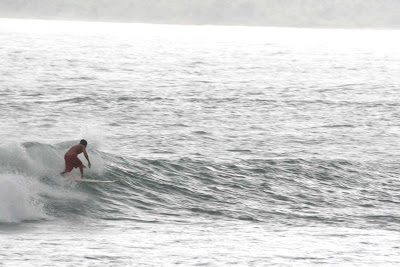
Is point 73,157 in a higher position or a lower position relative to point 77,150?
lower

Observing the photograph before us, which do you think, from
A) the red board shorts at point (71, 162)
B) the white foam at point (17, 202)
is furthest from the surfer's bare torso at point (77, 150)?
the white foam at point (17, 202)

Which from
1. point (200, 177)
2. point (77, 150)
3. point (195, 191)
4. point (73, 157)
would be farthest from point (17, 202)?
point (200, 177)

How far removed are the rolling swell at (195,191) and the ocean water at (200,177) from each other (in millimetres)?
75

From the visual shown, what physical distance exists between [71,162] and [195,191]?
576cm

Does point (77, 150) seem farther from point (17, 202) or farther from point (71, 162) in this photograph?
point (17, 202)

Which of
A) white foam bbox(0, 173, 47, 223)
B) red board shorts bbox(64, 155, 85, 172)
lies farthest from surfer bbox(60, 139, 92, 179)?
white foam bbox(0, 173, 47, 223)

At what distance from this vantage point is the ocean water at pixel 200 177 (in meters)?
23.8

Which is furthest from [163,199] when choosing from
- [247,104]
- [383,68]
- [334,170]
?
[383,68]

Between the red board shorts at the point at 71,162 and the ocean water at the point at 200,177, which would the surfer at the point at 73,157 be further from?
the ocean water at the point at 200,177

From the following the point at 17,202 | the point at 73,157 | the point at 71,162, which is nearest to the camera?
the point at 17,202

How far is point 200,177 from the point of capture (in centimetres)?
3759

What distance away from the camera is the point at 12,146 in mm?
33250

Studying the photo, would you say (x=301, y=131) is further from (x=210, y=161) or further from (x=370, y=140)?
(x=210, y=161)

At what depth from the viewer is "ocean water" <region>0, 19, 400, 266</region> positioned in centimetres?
2381
